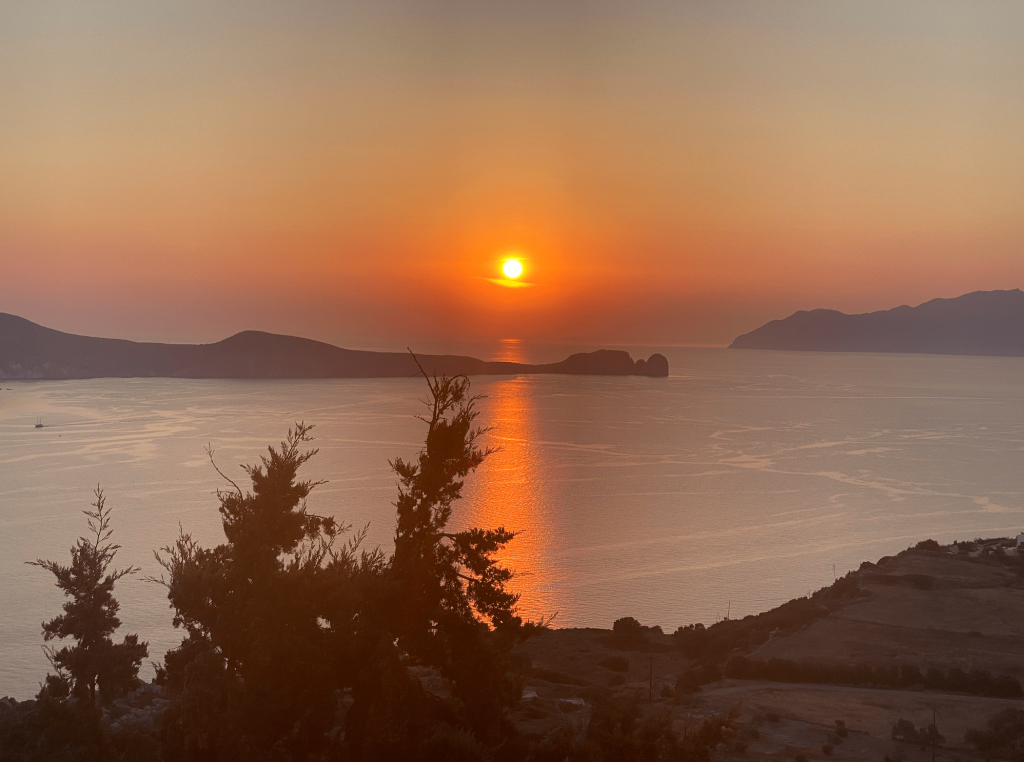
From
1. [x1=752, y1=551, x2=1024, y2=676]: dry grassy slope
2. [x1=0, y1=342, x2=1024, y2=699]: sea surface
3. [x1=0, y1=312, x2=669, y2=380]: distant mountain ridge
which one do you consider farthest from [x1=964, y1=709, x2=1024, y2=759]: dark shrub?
[x1=0, y1=312, x2=669, y2=380]: distant mountain ridge

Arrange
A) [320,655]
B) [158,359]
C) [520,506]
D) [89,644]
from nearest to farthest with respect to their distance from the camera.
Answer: [320,655] → [89,644] → [520,506] → [158,359]

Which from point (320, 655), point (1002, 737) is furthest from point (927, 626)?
point (320, 655)

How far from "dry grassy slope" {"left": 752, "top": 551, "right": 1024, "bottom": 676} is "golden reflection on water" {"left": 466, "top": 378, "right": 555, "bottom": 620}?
11.6 metres

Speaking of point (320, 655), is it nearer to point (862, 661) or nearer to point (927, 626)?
point (862, 661)

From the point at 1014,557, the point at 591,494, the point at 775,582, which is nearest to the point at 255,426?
the point at 591,494

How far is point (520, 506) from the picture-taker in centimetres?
5556

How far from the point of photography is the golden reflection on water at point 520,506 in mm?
38656

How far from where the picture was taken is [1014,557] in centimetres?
3706

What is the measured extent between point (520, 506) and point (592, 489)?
7.64 metres

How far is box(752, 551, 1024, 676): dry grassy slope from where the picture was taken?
82.0 ft

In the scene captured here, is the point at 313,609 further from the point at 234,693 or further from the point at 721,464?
the point at 721,464

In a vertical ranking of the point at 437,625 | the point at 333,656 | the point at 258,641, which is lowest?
the point at 333,656

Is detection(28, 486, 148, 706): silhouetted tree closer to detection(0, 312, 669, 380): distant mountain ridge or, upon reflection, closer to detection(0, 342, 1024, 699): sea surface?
detection(0, 342, 1024, 699): sea surface

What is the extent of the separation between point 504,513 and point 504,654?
3997 cm
